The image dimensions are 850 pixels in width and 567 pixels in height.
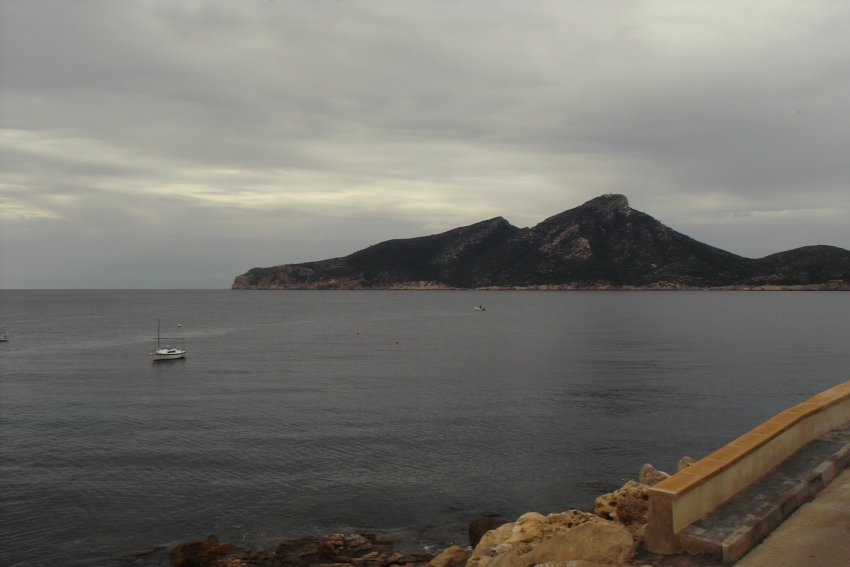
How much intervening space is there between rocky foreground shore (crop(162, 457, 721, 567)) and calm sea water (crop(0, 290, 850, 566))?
1344 millimetres

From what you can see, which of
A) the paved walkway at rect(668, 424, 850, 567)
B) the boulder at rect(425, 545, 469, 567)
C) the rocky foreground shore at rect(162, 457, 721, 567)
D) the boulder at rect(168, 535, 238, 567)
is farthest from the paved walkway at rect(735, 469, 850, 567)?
the boulder at rect(168, 535, 238, 567)

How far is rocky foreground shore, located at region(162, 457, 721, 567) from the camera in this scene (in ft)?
29.8

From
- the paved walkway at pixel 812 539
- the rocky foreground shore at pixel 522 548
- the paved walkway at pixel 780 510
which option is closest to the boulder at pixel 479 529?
the rocky foreground shore at pixel 522 548

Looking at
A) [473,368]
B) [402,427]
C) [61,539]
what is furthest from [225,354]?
[61,539]

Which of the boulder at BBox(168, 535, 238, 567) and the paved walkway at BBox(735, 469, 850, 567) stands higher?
the paved walkway at BBox(735, 469, 850, 567)

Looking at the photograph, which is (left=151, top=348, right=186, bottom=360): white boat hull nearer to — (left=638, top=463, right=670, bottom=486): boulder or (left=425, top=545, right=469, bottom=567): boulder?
(left=425, top=545, right=469, bottom=567): boulder

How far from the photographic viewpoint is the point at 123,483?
79.3 ft

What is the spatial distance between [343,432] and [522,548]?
20657mm

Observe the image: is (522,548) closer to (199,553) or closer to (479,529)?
(479,529)

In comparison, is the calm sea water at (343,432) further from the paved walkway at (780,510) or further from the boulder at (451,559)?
the paved walkway at (780,510)

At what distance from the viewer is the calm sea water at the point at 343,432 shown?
21.0 meters

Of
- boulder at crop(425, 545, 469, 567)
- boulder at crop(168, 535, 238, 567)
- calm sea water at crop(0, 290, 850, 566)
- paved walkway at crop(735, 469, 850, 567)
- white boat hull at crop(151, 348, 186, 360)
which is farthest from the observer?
white boat hull at crop(151, 348, 186, 360)

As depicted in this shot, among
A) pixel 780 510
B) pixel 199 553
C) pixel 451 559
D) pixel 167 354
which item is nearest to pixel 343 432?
pixel 199 553

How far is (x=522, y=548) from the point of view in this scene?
12180mm
